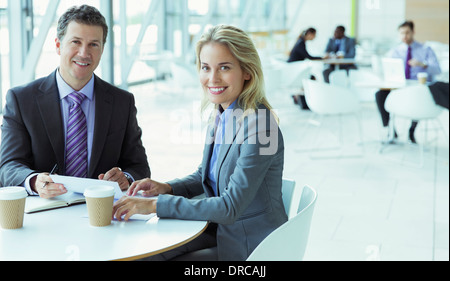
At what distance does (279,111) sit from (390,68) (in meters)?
2.90

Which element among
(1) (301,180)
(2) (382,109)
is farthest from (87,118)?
(2) (382,109)

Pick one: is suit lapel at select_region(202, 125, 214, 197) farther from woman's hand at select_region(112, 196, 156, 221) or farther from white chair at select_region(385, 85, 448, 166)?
white chair at select_region(385, 85, 448, 166)

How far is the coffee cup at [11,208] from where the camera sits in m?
1.52

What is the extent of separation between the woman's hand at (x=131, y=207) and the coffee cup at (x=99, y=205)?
0.05m

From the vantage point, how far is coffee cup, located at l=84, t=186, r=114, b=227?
1539 millimetres

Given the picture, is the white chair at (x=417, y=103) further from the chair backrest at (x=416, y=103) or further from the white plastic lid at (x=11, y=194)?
the white plastic lid at (x=11, y=194)

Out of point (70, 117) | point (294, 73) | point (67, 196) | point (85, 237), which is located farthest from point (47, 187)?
point (294, 73)

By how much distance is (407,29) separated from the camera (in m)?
6.06

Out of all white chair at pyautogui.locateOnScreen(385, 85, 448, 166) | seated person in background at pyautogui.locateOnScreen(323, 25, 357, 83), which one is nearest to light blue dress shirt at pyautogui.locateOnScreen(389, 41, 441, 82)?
white chair at pyautogui.locateOnScreen(385, 85, 448, 166)

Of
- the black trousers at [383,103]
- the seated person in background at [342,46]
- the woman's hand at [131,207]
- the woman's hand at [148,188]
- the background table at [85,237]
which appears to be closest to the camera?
the background table at [85,237]

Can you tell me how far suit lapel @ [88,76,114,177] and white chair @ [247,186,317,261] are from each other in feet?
2.90

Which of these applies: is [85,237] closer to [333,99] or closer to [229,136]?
[229,136]

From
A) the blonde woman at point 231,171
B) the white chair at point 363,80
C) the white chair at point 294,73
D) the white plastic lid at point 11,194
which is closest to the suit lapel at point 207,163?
the blonde woman at point 231,171

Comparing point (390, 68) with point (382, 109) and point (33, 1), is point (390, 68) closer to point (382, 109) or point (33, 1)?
point (382, 109)
